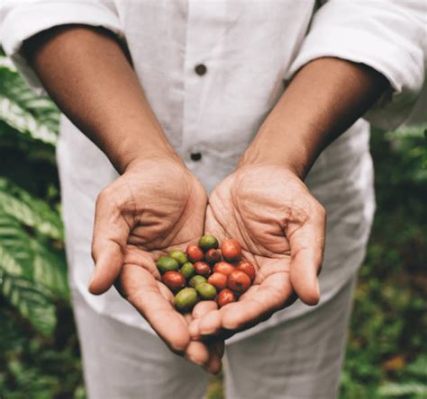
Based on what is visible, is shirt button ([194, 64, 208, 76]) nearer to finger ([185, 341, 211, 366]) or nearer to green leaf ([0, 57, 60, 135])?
finger ([185, 341, 211, 366])

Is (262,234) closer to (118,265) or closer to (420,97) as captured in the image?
(118,265)

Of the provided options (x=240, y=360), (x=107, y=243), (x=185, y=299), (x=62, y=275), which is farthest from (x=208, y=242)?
(x=62, y=275)

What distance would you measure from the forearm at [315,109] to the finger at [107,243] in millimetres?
302

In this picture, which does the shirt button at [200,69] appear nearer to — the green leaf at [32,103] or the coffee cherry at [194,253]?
the coffee cherry at [194,253]

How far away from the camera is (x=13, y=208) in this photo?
205 centimetres

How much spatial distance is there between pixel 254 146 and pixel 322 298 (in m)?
0.49

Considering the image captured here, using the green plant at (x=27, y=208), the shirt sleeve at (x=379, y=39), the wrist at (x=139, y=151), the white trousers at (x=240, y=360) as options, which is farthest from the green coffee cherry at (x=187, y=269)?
the green plant at (x=27, y=208)

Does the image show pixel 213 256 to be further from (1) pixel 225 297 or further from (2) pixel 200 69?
(2) pixel 200 69

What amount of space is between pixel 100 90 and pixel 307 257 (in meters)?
0.58

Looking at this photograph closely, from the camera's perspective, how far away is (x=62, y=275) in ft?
6.92

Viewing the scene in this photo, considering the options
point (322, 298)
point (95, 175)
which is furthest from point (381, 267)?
point (95, 175)

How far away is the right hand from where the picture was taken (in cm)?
110

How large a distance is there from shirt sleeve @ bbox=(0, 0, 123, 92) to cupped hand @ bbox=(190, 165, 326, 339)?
43 cm

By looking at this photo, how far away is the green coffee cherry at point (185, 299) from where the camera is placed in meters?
1.22
